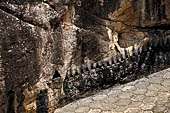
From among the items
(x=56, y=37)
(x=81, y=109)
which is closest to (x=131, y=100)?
(x=81, y=109)

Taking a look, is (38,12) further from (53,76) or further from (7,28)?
(53,76)

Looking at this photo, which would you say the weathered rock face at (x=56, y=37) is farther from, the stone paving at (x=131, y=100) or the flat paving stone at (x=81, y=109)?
the stone paving at (x=131, y=100)

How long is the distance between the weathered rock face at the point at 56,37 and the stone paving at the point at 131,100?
0.53m

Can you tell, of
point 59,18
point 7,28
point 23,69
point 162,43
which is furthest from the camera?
point 162,43

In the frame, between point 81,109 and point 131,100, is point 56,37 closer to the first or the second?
point 81,109

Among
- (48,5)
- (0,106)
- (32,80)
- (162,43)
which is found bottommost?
(0,106)

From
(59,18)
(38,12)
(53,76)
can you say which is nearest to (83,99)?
(53,76)

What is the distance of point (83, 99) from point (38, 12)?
195cm

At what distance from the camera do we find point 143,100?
4578 millimetres

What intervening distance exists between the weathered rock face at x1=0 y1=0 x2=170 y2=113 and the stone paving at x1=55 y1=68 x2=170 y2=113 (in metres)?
0.53

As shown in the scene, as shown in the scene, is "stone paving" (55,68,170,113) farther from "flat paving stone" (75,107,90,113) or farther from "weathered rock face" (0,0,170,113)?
"weathered rock face" (0,0,170,113)

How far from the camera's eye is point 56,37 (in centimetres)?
417

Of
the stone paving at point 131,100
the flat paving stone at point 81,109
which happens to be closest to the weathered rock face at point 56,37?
the flat paving stone at point 81,109

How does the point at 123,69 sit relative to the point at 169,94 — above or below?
above
